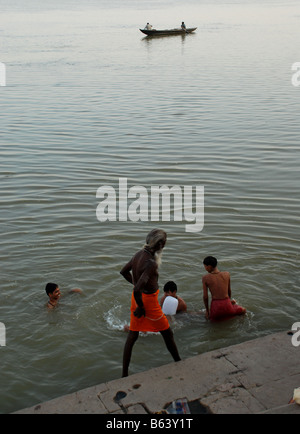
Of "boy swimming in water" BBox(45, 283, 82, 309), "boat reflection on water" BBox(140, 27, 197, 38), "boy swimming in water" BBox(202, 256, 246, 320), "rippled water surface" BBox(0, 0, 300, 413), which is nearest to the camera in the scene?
"rippled water surface" BBox(0, 0, 300, 413)

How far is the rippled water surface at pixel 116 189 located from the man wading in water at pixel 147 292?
23.1 inches

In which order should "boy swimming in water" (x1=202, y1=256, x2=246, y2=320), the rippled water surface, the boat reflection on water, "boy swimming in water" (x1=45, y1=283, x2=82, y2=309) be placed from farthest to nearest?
the boat reflection on water
"boy swimming in water" (x1=45, y1=283, x2=82, y2=309)
"boy swimming in water" (x1=202, y1=256, x2=246, y2=320)
the rippled water surface

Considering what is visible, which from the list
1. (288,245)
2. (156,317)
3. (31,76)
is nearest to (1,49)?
(31,76)

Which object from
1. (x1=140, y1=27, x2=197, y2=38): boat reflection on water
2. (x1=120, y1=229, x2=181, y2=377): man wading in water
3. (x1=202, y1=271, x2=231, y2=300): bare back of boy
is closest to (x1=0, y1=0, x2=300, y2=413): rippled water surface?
(x1=202, y1=271, x2=231, y2=300): bare back of boy

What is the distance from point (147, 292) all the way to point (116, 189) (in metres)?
6.22

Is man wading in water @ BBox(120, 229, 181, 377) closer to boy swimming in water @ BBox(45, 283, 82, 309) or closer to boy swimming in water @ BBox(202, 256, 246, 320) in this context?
boy swimming in water @ BBox(202, 256, 246, 320)

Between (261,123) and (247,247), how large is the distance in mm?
8625

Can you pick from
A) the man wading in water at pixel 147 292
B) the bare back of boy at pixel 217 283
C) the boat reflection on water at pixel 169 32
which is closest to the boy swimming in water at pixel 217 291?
the bare back of boy at pixel 217 283

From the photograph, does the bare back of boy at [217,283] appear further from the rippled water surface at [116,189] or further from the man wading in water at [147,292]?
the man wading in water at [147,292]

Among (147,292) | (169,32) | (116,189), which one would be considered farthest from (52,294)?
(169,32)

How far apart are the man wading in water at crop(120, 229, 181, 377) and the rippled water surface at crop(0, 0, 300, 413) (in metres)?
0.59

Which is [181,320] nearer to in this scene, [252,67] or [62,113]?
[62,113]

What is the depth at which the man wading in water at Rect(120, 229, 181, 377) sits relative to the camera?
5.35 metres

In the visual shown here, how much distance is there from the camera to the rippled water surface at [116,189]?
6.51m
